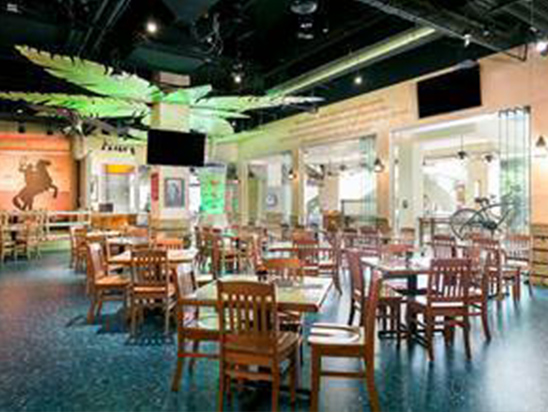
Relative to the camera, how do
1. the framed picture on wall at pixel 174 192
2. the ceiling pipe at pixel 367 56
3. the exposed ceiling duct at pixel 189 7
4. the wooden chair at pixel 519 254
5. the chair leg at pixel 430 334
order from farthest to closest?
the framed picture on wall at pixel 174 192 < the ceiling pipe at pixel 367 56 < the wooden chair at pixel 519 254 < the exposed ceiling duct at pixel 189 7 < the chair leg at pixel 430 334

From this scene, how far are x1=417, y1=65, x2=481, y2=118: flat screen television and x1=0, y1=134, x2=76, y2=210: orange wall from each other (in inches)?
465

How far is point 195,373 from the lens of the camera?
371 cm

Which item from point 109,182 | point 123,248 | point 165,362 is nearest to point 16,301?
point 123,248

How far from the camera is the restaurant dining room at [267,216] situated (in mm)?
3311

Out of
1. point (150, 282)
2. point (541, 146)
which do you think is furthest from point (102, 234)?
point (541, 146)

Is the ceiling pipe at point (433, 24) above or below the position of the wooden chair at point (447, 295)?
above

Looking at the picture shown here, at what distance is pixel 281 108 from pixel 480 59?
20.0 ft

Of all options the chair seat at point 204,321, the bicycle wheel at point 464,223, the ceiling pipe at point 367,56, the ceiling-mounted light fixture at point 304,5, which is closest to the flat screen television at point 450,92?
the ceiling pipe at point 367,56

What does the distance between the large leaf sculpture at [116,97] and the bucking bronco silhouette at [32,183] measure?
3888 mm

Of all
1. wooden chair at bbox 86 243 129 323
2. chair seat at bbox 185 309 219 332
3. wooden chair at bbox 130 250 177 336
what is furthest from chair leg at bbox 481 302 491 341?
wooden chair at bbox 86 243 129 323

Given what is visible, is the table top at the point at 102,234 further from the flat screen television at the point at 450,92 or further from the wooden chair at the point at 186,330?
the flat screen television at the point at 450,92

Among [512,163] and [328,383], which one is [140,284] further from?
[512,163]

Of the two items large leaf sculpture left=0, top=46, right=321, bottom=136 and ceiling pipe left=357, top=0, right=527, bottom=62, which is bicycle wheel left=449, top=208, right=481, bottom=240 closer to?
ceiling pipe left=357, top=0, right=527, bottom=62

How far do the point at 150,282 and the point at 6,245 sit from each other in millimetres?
8286
